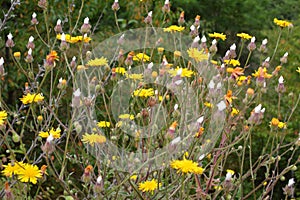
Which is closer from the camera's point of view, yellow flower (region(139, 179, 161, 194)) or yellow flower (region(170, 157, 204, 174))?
yellow flower (region(170, 157, 204, 174))

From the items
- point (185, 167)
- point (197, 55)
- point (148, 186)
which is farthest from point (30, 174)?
point (197, 55)

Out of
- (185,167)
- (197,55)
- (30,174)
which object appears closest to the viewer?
(185,167)

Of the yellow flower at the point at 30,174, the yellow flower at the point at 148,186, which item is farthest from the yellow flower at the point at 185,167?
the yellow flower at the point at 30,174

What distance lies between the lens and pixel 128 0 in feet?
12.0

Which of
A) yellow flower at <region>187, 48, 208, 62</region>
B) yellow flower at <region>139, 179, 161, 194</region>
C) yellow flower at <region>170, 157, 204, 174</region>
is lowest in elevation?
yellow flower at <region>139, 179, 161, 194</region>

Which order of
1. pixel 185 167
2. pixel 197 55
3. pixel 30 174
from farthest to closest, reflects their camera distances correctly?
pixel 197 55, pixel 30 174, pixel 185 167

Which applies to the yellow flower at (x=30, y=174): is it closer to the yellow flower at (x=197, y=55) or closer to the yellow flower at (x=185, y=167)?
the yellow flower at (x=185, y=167)

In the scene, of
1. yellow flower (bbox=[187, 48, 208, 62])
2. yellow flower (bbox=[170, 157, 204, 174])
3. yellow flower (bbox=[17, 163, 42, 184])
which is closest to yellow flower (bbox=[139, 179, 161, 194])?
yellow flower (bbox=[170, 157, 204, 174])

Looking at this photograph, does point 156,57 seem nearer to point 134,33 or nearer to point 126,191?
point 134,33

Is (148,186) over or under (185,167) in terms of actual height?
under

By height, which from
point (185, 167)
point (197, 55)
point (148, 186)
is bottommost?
point (148, 186)

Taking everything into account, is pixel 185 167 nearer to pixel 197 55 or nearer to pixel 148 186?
pixel 148 186

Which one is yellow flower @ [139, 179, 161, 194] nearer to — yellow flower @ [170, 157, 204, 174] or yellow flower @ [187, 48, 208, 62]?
yellow flower @ [170, 157, 204, 174]

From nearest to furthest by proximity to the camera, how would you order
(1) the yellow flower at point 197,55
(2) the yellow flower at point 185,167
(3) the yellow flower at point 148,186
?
(2) the yellow flower at point 185,167 < (3) the yellow flower at point 148,186 < (1) the yellow flower at point 197,55
